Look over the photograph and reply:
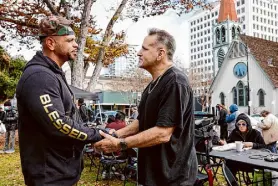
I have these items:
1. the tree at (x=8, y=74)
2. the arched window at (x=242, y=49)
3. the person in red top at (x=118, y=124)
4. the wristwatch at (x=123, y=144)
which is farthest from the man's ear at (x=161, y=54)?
the arched window at (x=242, y=49)

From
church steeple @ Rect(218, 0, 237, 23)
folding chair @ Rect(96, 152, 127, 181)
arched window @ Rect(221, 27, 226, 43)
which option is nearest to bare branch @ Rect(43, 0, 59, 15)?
folding chair @ Rect(96, 152, 127, 181)

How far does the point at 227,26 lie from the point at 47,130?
224 ft

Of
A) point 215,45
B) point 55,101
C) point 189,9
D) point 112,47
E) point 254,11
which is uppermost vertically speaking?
point 254,11

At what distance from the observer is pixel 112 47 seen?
13.4 m

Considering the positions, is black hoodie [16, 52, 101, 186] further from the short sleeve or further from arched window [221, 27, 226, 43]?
arched window [221, 27, 226, 43]

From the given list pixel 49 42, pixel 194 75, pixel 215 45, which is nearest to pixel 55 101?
pixel 49 42

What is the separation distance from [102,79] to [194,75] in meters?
22.1

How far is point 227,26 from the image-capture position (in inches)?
2606

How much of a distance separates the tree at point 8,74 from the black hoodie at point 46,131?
48.9 ft

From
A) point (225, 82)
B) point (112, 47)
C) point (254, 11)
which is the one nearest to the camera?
point (112, 47)

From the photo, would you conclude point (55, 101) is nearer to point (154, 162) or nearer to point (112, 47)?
point (154, 162)

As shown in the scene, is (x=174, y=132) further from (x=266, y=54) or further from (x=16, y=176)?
(x=266, y=54)

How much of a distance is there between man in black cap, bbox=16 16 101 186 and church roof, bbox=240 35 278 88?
45.8 m

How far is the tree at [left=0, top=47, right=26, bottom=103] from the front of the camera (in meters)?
16.4
